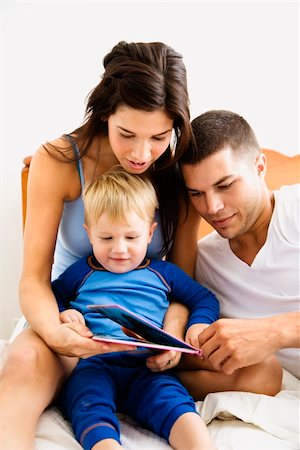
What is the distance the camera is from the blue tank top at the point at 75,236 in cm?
178

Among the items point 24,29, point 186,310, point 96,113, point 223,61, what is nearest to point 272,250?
point 186,310

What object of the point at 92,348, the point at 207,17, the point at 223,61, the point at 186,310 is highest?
the point at 207,17

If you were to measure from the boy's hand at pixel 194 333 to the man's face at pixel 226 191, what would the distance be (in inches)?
12.4

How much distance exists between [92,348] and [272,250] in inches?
26.2

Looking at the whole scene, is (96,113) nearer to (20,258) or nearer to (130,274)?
(130,274)

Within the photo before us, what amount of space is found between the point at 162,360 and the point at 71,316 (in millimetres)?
271

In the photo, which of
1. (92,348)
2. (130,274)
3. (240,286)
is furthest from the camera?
(240,286)

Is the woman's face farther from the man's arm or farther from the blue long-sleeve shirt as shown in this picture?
the man's arm

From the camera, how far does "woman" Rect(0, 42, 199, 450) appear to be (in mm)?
1396

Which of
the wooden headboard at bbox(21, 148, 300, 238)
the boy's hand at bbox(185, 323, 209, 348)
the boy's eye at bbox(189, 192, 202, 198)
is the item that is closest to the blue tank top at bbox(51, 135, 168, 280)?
the boy's eye at bbox(189, 192, 202, 198)

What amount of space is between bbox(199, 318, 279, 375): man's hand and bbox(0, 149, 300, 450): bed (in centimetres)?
9

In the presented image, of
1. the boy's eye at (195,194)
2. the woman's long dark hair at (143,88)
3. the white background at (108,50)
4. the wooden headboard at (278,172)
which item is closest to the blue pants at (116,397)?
the boy's eye at (195,194)

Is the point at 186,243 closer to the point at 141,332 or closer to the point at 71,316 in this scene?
the point at 71,316

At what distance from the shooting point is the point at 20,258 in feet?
9.22
